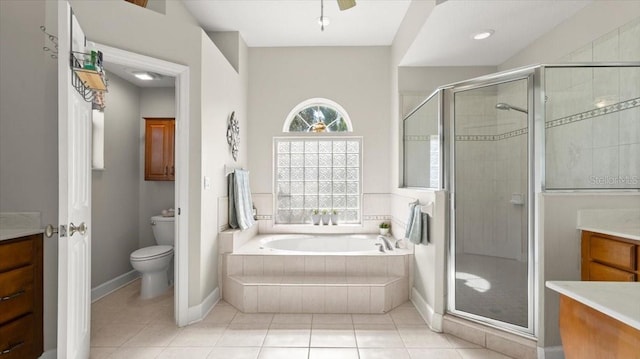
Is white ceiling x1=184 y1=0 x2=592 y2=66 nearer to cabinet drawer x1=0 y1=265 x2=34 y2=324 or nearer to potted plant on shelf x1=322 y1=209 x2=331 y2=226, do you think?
potted plant on shelf x1=322 y1=209 x2=331 y2=226

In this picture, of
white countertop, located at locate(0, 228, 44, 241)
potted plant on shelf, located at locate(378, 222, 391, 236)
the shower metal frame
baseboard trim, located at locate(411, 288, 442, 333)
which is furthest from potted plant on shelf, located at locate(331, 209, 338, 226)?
white countertop, located at locate(0, 228, 44, 241)

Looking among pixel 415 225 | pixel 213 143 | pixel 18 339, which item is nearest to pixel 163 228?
pixel 213 143

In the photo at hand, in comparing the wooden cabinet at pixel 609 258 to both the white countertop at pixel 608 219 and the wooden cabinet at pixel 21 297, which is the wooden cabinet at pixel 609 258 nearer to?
the white countertop at pixel 608 219

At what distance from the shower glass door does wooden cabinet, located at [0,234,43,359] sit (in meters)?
2.87

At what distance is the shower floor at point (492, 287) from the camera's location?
2.14 m

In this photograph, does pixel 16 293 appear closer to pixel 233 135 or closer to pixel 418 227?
pixel 233 135

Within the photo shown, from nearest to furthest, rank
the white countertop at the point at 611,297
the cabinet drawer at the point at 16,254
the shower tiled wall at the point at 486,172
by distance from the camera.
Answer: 1. the white countertop at the point at 611,297
2. the cabinet drawer at the point at 16,254
3. the shower tiled wall at the point at 486,172

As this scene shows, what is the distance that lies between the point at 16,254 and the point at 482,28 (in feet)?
12.5

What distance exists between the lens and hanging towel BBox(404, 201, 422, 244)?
259 cm

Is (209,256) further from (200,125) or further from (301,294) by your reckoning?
(200,125)

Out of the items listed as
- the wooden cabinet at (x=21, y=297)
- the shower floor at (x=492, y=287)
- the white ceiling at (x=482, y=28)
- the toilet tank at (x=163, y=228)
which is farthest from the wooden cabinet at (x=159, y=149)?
the shower floor at (x=492, y=287)

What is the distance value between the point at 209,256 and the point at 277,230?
1.22 meters

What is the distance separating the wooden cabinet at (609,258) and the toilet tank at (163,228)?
148 inches

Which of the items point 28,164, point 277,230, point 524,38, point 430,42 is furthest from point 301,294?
point 524,38
